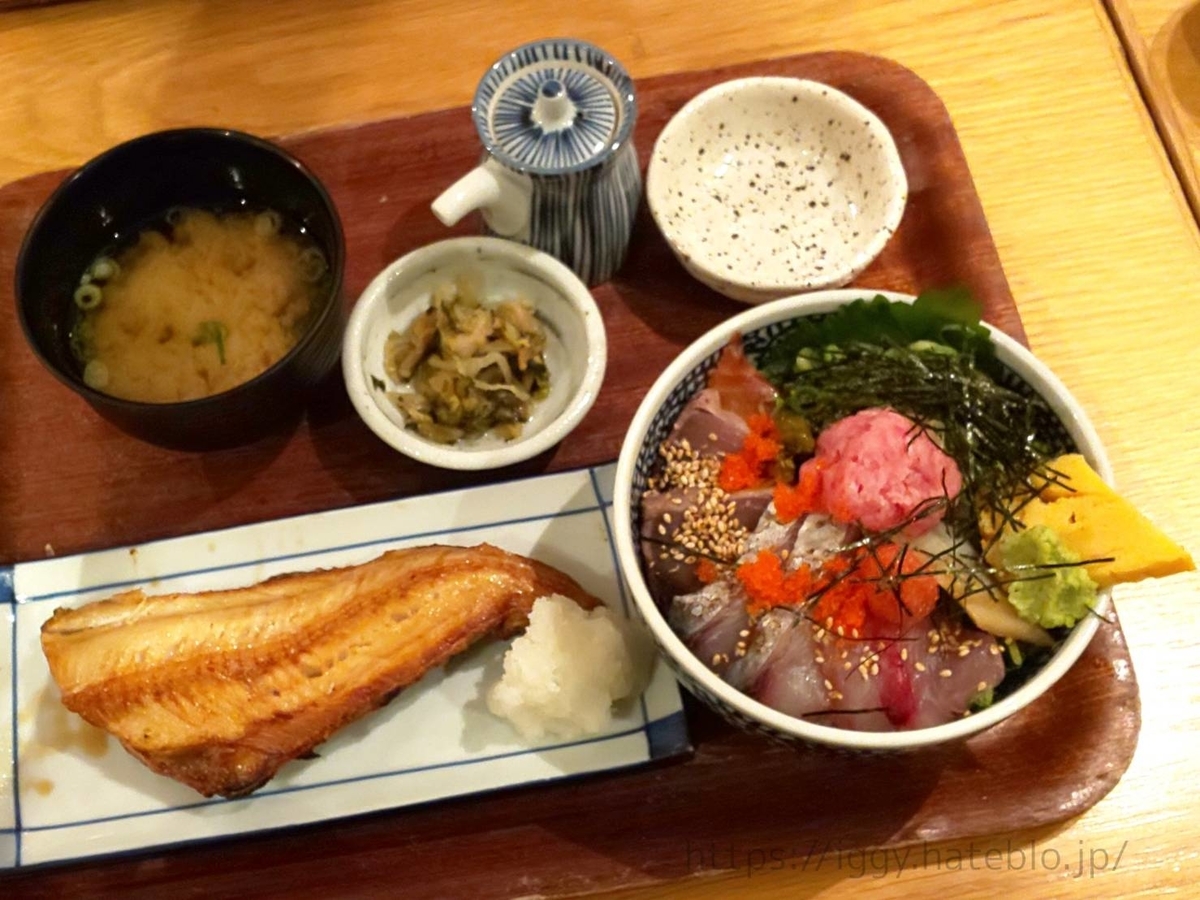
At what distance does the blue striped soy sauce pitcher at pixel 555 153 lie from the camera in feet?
5.69

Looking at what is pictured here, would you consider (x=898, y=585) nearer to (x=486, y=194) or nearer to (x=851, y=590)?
(x=851, y=590)

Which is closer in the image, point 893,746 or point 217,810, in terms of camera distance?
point 893,746

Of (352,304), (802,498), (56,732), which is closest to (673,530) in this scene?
(802,498)

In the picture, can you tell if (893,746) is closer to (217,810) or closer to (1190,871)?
(1190,871)

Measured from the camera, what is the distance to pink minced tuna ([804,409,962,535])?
53.0 inches

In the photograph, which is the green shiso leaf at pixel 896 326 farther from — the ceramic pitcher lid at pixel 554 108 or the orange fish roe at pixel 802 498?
the ceramic pitcher lid at pixel 554 108

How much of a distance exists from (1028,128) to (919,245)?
45 cm

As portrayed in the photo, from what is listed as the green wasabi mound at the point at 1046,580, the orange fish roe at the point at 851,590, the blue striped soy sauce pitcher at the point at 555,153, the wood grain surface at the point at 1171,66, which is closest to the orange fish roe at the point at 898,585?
the orange fish roe at the point at 851,590

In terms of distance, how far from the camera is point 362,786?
5.08 ft

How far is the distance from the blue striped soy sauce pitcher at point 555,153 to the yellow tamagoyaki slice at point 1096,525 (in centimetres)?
92

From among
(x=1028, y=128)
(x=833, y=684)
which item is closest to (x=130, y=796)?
(x=833, y=684)

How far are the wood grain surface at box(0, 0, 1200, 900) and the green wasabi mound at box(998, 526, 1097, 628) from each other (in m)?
0.50

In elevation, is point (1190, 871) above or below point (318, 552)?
below

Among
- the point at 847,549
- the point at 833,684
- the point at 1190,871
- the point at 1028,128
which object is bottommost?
the point at 1190,871
